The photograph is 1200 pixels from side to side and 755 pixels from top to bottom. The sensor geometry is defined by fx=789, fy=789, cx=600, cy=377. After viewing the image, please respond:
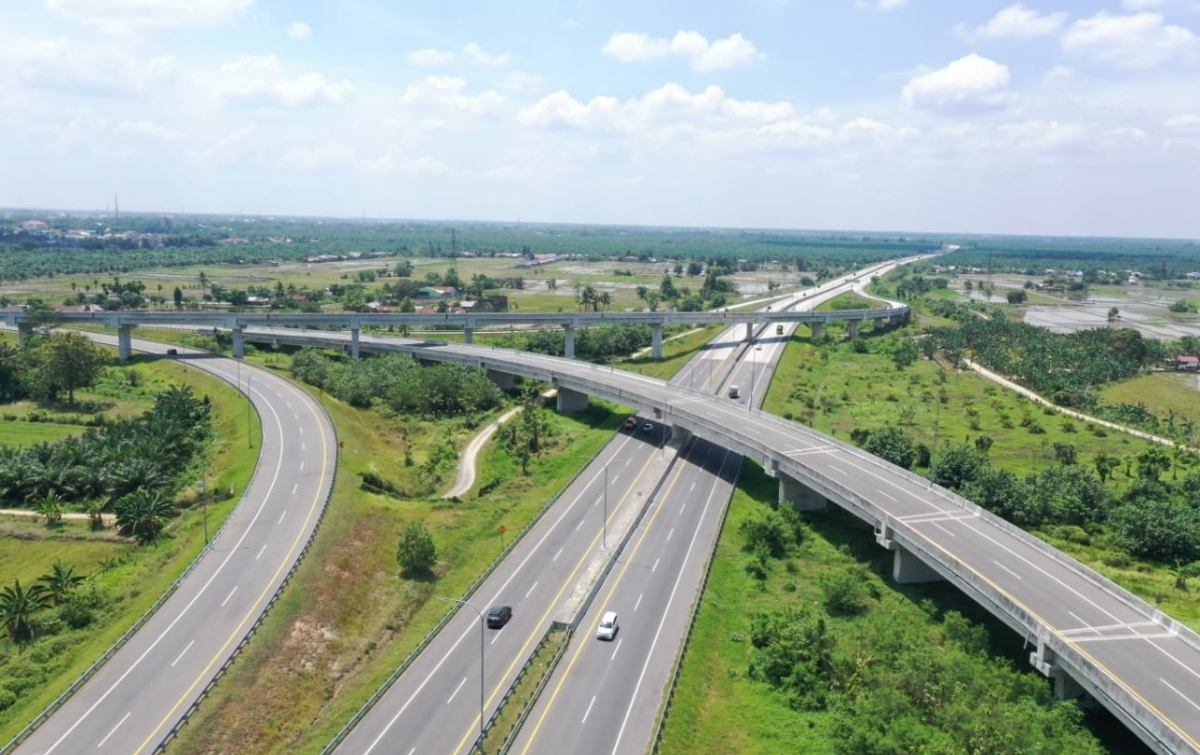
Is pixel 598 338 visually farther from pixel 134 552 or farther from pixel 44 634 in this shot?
pixel 44 634

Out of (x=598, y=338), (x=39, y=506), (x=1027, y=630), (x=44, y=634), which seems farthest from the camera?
(x=598, y=338)

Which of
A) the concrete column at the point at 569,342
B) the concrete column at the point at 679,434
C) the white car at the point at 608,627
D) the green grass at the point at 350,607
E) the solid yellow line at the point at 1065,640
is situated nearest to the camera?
the solid yellow line at the point at 1065,640

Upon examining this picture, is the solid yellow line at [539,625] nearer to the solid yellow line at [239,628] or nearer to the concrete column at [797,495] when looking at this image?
the concrete column at [797,495]

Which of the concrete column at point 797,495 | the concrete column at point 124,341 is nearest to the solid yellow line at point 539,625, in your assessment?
the concrete column at point 797,495

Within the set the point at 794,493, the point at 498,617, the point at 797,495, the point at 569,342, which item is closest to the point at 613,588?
the point at 498,617

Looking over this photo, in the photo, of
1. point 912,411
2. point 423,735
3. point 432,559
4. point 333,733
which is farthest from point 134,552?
point 912,411

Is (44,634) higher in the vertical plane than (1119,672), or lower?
lower

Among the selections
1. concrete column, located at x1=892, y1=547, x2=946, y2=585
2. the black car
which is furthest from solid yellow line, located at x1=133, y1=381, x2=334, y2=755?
concrete column, located at x1=892, y1=547, x2=946, y2=585
